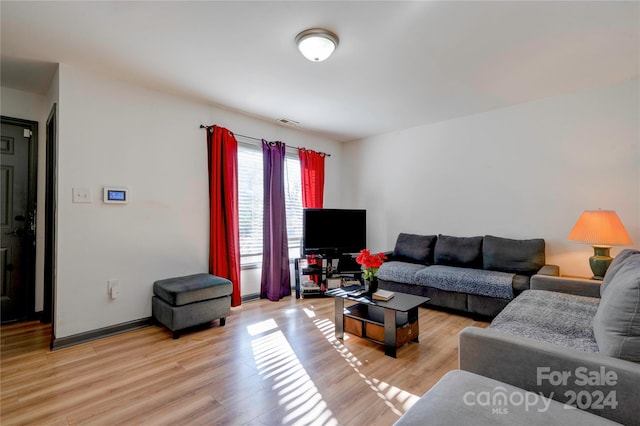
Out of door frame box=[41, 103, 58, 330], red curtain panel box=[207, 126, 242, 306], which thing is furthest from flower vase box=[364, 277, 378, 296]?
door frame box=[41, 103, 58, 330]

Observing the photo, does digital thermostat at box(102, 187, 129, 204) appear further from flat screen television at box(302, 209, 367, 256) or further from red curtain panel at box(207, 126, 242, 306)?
flat screen television at box(302, 209, 367, 256)

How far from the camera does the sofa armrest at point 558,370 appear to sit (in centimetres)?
119

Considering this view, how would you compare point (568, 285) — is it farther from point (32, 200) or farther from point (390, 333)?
point (32, 200)

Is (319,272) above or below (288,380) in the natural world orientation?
→ above

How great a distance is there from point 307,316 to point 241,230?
57.4 inches

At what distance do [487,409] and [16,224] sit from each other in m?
4.54

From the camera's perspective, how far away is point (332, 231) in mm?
4445

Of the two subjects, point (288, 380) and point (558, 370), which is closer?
point (558, 370)

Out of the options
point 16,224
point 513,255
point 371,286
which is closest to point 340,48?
point 371,286

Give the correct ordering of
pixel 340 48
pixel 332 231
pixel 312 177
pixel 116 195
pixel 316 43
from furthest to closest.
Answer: pixel 312 177, pixel 332 231, pixel 116 195, pixel 340 48, pixel 316 43

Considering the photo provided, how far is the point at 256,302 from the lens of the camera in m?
3.97

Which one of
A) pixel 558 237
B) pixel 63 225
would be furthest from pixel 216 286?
pixel 558 237

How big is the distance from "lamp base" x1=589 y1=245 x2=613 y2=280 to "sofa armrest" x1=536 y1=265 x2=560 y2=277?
29 centimetres

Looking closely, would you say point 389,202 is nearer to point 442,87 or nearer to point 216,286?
point 442,87
